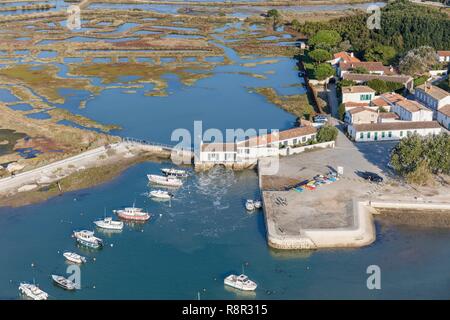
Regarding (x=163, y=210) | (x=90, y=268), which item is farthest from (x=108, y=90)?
(x=90, y=268)

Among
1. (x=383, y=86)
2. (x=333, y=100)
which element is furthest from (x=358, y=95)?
(x=333, y=100)

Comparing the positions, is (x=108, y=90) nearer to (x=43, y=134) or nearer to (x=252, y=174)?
(x=43, y=134)

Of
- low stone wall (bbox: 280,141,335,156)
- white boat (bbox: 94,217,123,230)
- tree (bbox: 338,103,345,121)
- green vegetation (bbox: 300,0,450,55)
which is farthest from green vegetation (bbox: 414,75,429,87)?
white boat (bbox: 94,217,123,230)

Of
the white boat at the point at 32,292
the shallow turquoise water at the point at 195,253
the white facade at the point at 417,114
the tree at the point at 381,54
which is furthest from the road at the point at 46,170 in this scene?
the tree at the point at 381,54

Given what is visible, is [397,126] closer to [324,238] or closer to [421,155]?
[421,155]

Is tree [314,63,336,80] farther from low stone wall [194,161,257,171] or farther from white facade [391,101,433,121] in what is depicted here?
low stone wall [194,161,257,171]

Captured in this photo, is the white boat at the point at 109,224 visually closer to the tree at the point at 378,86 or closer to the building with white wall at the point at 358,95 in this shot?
the building with white wall at the point at 358,95
